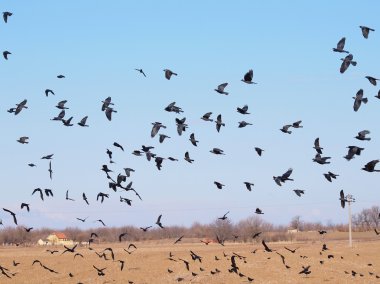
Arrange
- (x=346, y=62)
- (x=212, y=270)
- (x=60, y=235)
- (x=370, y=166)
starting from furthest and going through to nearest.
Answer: (x=60, y=235) < (x=212, y=270) < (x=346, y=62) < (x=370, y=166)

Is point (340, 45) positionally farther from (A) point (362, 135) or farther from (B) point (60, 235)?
(B) point (60, 235)

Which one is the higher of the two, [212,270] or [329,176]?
[329,176]

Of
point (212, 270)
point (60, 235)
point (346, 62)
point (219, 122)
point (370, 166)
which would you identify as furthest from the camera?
point (60, 235)

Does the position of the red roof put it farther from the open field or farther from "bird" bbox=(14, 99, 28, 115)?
"bird" bbox=(14, 99, 28, 115)

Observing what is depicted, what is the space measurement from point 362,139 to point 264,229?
14059cm

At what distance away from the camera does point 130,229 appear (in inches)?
7003

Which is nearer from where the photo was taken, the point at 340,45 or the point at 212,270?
the point at 340,45

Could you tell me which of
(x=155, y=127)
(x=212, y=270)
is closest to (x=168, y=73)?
(x=155, y=127)

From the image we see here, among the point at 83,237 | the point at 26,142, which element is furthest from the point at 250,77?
the point at 83,237

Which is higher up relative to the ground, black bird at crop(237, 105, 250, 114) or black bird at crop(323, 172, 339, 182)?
black bird at crop(237, 105, 250, 114)

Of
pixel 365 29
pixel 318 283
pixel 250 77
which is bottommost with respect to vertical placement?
pixel 318 283

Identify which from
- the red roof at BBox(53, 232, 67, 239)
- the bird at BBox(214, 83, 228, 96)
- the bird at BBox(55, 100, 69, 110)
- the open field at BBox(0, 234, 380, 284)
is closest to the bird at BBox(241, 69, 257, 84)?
the bird at BBox(214, 83, 228, 96)

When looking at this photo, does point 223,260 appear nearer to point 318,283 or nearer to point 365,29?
point 318,283

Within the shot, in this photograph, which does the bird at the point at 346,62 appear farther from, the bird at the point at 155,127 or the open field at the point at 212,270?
the open field at the point at 212,270
